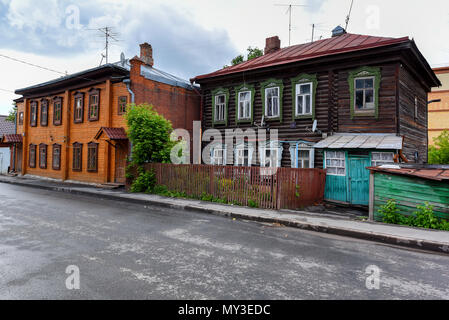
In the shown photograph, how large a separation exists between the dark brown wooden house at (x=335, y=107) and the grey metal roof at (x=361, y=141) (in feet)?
0.12

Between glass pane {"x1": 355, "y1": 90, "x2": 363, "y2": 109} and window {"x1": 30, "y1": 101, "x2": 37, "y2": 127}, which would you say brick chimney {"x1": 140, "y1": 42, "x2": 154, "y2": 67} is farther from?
glass pane {"x1": 355, "y1": 90, "x2": 363, "y2": 109}

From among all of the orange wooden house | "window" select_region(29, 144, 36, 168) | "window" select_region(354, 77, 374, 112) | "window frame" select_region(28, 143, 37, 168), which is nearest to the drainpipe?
the orange wooden house

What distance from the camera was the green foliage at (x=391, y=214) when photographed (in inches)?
310

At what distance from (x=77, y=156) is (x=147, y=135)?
916cm

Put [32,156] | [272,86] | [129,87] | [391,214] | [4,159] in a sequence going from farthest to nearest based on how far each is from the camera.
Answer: [4,159] → [32,156] → [129,87] → [272,86] → [391,214]

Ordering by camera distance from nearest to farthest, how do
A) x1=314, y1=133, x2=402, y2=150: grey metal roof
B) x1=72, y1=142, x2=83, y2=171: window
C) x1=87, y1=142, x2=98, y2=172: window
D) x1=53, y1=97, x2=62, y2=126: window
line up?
x1=314, y1=133, x2=402, y2=150: grey metal roof → x1=87, y1=142, x2=98, y2=172: window → x1=72, y1=142, x2=83, y2=171: window → x1=53, y1=97, x2=62, y2=126: window

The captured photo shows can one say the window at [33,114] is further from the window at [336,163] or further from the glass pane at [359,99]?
the glass pane at [359,99]

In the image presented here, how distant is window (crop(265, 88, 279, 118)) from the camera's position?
15414 millimetres

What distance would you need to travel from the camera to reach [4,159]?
27375 mm

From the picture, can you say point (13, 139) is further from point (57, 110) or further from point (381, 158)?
point (381, 158)

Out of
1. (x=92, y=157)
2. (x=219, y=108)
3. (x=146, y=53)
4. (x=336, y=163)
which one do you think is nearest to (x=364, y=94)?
(x=336, y=163)

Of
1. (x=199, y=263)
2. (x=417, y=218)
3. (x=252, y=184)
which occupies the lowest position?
(x=199, y=263)

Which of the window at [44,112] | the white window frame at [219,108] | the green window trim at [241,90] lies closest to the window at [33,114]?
the window at [44,112]

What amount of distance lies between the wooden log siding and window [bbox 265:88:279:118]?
15.8 feet
